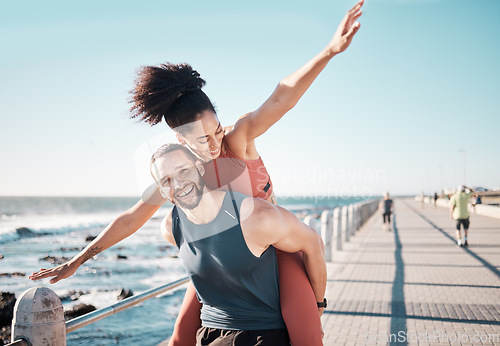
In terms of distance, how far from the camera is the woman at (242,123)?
1.75m

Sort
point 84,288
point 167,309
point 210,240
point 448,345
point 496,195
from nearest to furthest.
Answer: point 210,240, point 448,345, point 167,309, point 84,288, point 496,195

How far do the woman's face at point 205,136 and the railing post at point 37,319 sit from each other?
116cm

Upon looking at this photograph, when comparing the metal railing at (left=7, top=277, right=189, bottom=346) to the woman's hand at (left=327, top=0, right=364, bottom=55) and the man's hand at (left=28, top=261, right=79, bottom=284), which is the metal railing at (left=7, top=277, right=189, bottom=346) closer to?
the man's hand at (left=28, top=261, right=79, bottom=284)

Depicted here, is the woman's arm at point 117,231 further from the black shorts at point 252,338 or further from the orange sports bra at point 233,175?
the black shorts at point 252,338

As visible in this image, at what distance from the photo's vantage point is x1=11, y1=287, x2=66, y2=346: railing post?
217cm

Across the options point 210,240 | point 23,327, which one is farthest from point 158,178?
point 23,327

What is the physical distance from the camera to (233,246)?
5.62 ft

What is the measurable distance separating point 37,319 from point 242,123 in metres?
1.45

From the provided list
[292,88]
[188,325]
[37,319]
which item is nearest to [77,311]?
[37,319]

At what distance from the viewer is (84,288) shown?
11719mm

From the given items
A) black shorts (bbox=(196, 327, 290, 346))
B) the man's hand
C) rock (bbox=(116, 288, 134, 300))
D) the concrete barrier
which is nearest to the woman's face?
black shorts (bbox=(196, 327, 290, 346))

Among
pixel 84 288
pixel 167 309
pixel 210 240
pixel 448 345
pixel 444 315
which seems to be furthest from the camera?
pixel 84 288

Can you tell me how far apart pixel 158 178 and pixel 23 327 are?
44.7 inches

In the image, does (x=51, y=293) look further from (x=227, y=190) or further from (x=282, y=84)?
(x=282, y=84)
